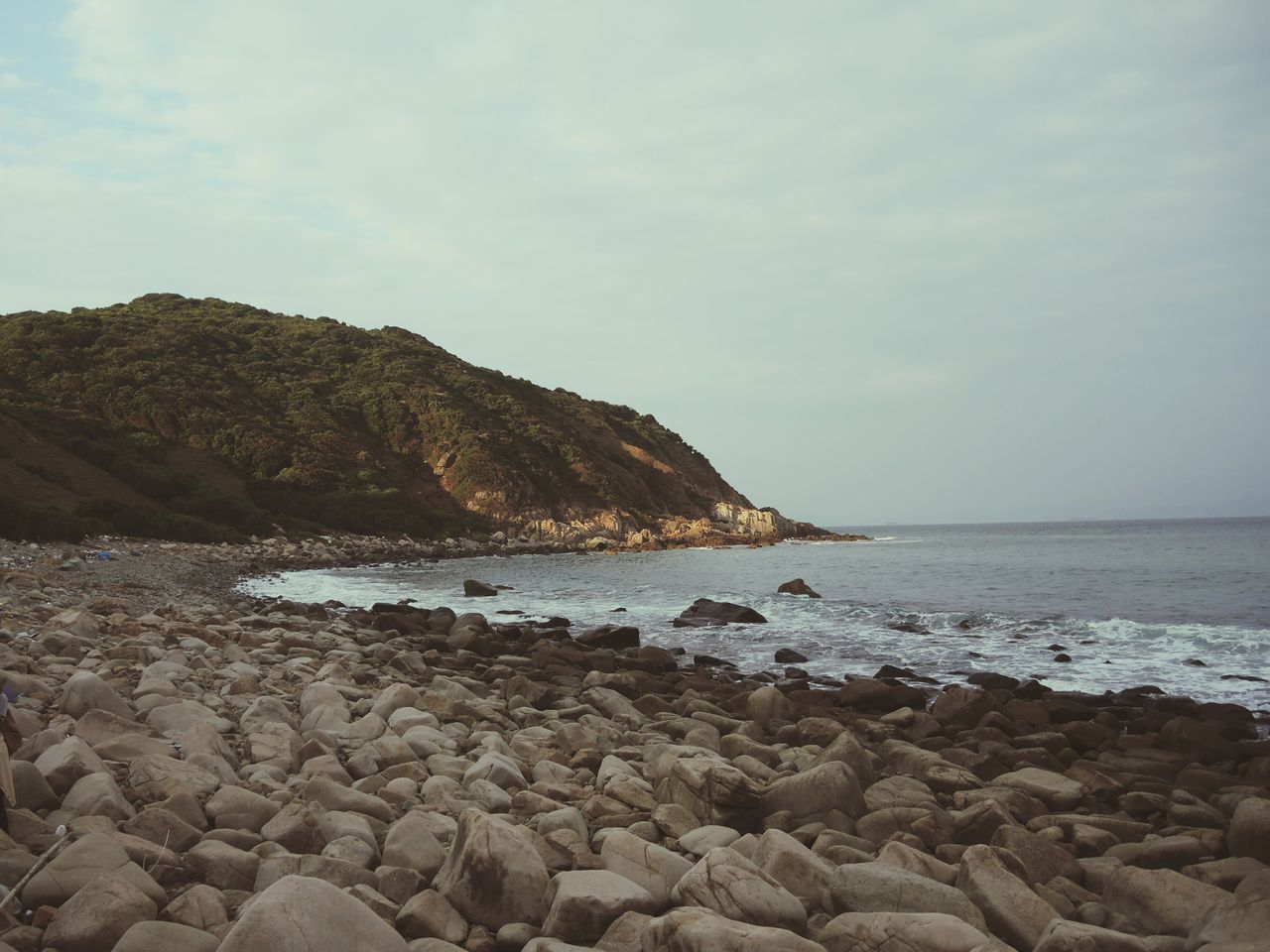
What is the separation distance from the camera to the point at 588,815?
5.39 metres

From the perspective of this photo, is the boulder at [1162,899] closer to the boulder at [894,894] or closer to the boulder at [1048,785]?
the boulder at [894,894]

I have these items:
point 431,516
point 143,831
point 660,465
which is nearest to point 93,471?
point 431,516

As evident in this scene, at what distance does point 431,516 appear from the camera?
190 ft

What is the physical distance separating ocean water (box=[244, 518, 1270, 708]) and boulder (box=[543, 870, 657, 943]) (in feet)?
31.5

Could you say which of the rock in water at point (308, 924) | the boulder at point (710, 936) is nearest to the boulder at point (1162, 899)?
the boulder at point (710, 936)

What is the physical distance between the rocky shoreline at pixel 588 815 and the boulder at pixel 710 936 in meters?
0.01

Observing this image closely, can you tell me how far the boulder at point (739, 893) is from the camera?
3.85m

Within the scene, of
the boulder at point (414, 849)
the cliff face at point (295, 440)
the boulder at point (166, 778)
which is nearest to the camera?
the boulder at point (414, 849)

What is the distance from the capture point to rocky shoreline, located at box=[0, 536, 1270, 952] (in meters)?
3.60

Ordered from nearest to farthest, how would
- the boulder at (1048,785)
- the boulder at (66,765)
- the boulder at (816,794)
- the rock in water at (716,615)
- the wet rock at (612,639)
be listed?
the boulder at (66,765)
the boulder at (816,794)
the boulder at (1048,785)
the wet rock at (612,639)
the rock in water at (716,615)

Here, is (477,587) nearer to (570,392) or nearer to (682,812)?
(682,812)

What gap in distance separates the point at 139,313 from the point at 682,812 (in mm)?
83640

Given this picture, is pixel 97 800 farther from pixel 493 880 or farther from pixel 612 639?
pixel 612 639

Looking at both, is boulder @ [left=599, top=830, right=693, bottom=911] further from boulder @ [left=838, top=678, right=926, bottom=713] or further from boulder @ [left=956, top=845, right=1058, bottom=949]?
boulder @ [left=838, top=678, right=926, bottom=713]
